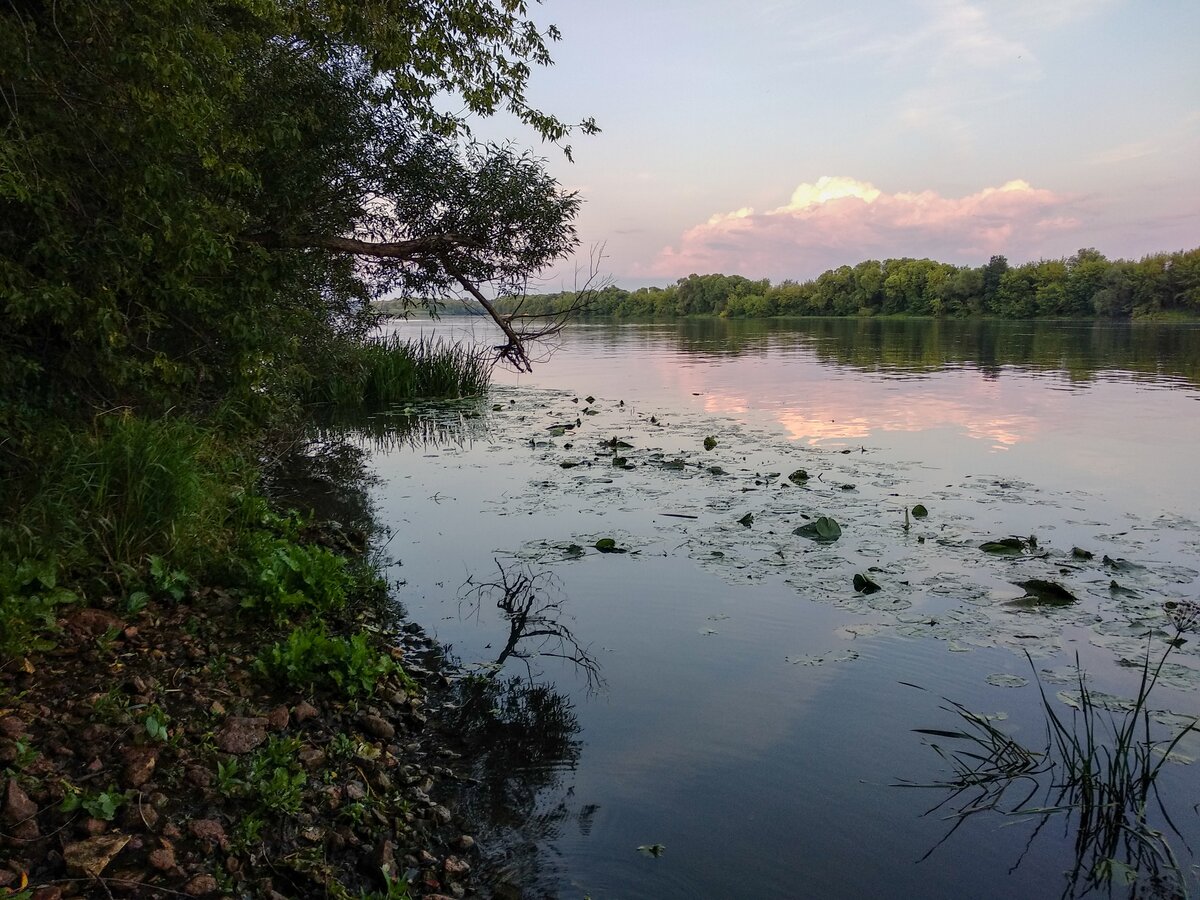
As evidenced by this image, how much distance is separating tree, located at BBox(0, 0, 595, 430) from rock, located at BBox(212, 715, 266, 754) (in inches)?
120

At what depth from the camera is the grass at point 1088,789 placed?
3.76 m

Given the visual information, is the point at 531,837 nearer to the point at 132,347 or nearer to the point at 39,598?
the point at 39,598

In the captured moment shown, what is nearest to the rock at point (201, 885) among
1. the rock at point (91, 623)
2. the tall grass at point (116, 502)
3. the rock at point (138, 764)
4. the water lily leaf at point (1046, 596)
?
the rock at point (138, 764)

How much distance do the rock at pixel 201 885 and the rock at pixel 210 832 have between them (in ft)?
A: 0.53

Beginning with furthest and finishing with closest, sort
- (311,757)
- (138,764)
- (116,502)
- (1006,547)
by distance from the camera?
(1006,547), (116,502), (311,757), (138,764)

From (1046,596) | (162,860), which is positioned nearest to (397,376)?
(1046,596)

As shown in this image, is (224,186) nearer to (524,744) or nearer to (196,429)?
(196,429)

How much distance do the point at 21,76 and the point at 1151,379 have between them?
29.7 metres

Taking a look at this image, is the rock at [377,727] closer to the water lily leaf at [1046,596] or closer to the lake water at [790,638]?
the lake water at [790,638]

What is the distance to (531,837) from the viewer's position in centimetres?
405

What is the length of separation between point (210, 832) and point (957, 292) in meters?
104

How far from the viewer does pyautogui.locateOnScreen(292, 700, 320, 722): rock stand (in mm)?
4402

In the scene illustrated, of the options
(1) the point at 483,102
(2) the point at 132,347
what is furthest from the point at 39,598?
(1) the point at 483,102

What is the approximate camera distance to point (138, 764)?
11.3 feet
